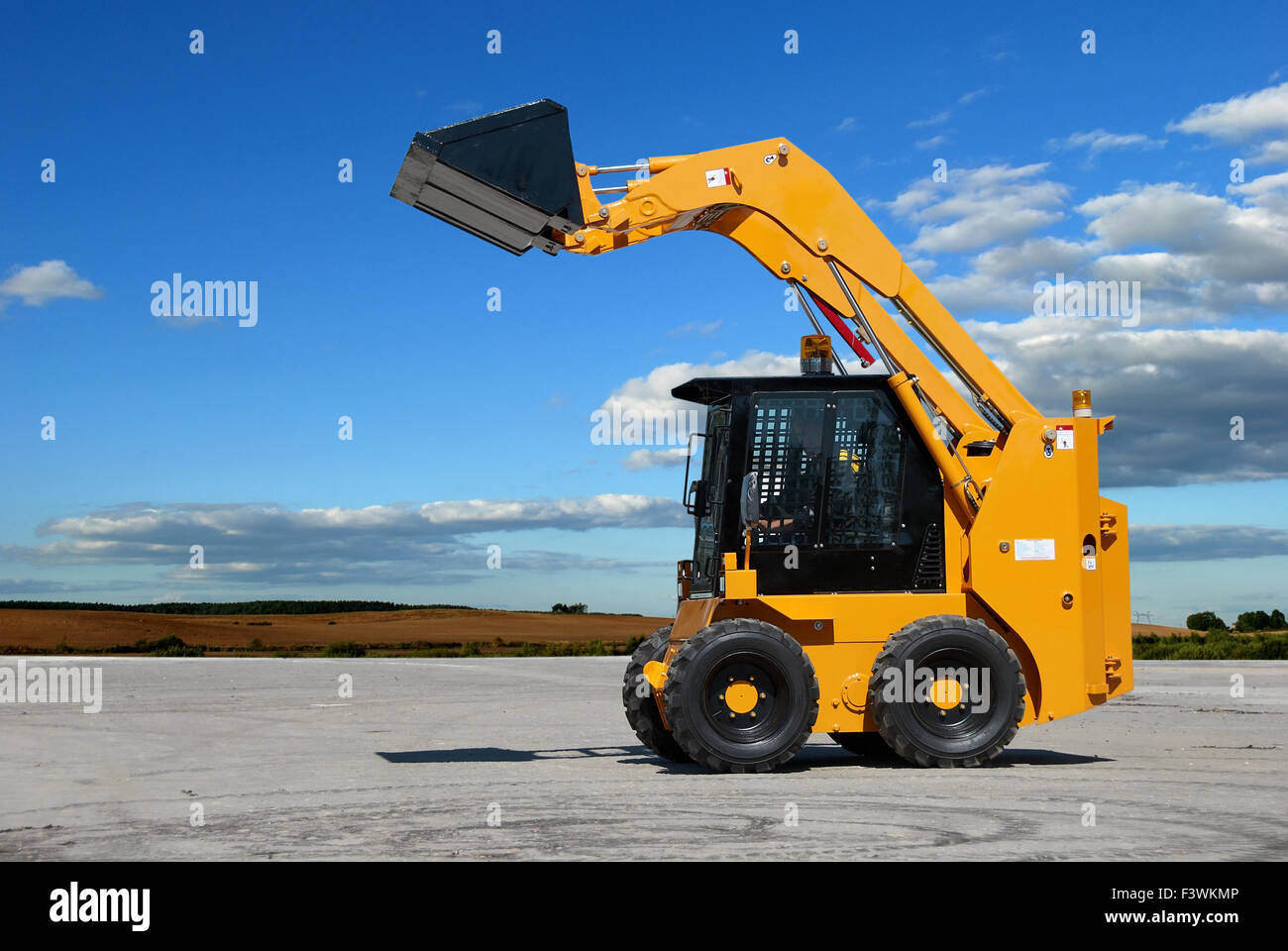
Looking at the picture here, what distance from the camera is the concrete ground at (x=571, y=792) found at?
7668mm

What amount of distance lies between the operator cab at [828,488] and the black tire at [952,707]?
2.30 feet

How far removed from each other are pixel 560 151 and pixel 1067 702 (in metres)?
6.93

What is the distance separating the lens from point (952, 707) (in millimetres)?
11570

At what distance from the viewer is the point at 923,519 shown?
12109 mm

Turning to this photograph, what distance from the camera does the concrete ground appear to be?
25.2 ft

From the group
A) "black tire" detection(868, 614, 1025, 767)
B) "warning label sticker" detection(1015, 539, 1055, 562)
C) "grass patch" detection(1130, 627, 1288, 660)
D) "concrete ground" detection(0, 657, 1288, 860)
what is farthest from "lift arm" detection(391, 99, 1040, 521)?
"grass patch" detection(1130, 627, 1288, 660)

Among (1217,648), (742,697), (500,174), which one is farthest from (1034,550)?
(1217,648)

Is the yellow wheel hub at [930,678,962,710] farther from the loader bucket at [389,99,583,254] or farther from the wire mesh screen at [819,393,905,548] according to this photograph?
the loader bucket at [389,99,583,254]

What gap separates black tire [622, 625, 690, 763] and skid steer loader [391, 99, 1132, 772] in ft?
0.07

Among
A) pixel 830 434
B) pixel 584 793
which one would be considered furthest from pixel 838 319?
pixel 584 793

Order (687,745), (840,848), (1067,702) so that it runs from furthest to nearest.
Answer: (1067,702) → (687,745) → (840,848)

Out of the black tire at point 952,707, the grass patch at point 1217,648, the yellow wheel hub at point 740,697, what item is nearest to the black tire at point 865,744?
the black tire at point 952,707

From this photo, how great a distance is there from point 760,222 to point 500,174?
271 centimetres
